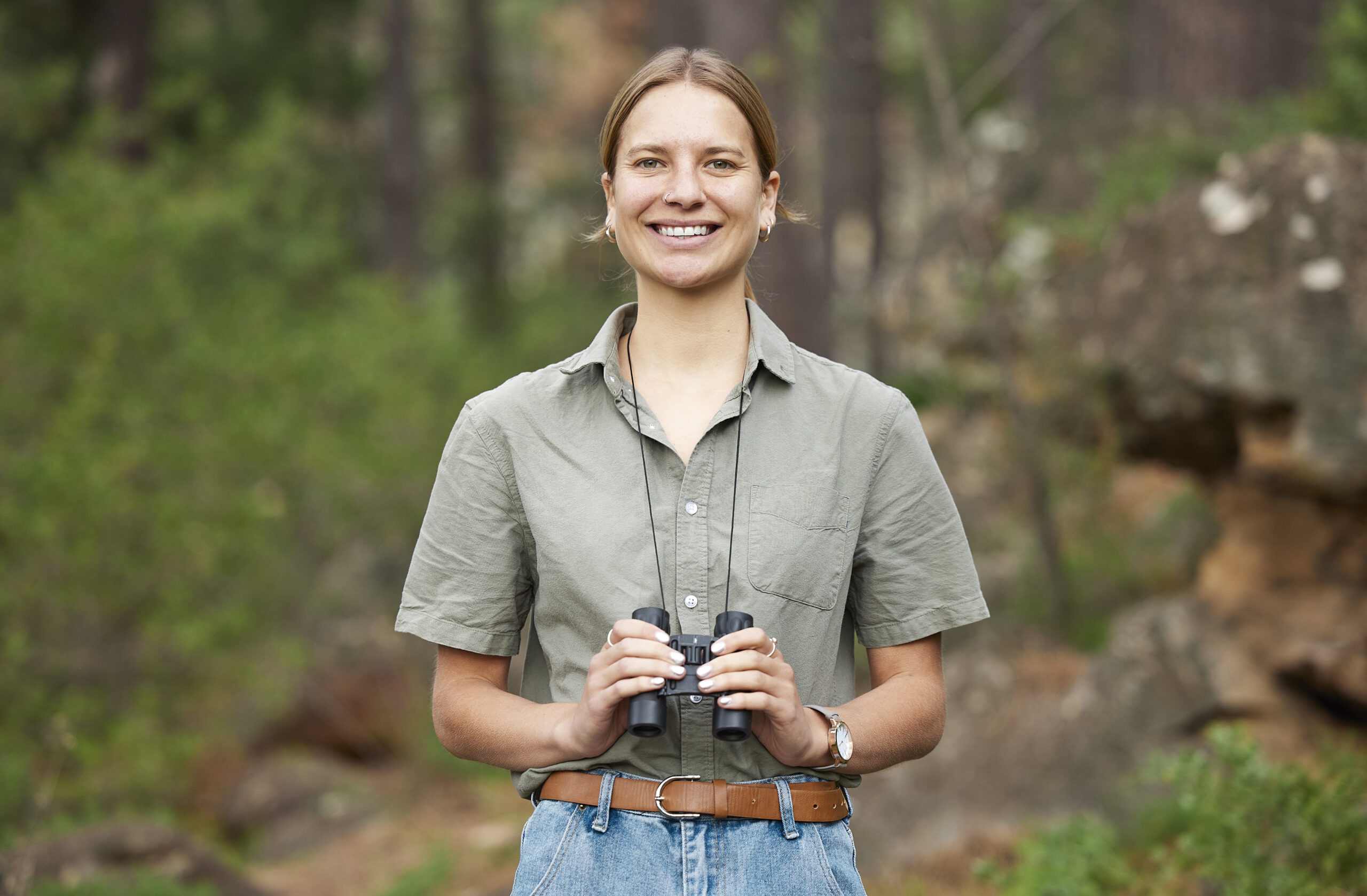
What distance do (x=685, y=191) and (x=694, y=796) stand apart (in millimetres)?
1007

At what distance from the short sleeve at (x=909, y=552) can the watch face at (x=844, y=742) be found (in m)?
0.25

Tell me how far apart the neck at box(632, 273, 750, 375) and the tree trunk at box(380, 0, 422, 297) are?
50.0 ft

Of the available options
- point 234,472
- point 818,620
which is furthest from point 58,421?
point 818,620

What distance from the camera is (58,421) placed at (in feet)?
21.6

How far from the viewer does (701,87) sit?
222 centimetres

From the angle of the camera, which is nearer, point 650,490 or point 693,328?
point 650,490

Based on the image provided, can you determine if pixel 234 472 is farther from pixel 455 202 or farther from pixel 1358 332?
pixel 455 202

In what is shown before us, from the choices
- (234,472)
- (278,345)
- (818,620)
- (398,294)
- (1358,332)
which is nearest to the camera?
(818,620)

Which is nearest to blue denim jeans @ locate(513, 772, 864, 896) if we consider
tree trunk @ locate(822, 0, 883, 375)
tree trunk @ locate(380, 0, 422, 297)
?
tree trunk @ locate(822, 0, 883, 375)

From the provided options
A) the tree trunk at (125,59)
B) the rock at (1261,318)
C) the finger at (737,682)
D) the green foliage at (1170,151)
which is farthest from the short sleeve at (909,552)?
the tree trunk at (125,59)

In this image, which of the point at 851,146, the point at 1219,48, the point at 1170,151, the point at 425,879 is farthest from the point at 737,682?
the point at 851,146

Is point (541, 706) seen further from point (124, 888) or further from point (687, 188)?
point (124, 888)

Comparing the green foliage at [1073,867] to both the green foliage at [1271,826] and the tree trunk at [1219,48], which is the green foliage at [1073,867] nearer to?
the green foliage at [1271,826]

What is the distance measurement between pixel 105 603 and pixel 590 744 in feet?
18.6
